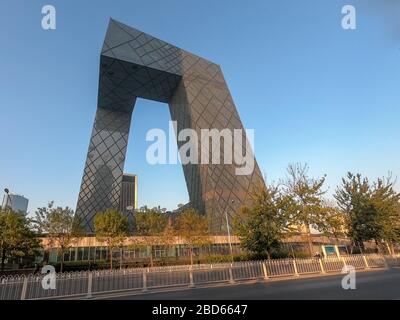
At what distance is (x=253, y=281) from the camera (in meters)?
16.1

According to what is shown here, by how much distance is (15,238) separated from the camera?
84.7ft

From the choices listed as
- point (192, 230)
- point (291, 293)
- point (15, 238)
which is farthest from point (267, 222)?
point (15, 238)

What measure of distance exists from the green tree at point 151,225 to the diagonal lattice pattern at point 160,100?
12.8 metres

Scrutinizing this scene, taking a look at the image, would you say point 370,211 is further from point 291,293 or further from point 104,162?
point 104,162

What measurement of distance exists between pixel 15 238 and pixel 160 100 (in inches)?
1763

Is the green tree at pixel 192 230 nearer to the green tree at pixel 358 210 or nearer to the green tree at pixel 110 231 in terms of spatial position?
the green tree at pixel 110 231

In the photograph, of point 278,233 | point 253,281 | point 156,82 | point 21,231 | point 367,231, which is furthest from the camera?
point 156,82

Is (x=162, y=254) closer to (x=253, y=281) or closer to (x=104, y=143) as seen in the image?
(x=253, y=281)

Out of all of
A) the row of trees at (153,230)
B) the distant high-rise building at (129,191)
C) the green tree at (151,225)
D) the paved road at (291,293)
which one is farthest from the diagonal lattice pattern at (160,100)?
the distant high-rise building at (129,191)

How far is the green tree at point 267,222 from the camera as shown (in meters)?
21.7

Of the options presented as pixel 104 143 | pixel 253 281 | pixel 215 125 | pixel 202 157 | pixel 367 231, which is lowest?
pixel 253 281

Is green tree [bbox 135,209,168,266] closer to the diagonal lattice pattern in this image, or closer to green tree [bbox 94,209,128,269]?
green tree [bbox 94,209,128,269]

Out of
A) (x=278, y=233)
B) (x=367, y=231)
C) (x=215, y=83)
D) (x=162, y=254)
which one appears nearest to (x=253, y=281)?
(x=278, y=233)

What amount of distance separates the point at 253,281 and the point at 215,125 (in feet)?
131
